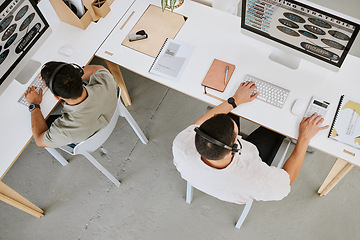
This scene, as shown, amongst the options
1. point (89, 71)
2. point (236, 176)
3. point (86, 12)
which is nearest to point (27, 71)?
point (89, 71)

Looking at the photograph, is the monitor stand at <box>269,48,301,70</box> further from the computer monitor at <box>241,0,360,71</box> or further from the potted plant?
the potted plant

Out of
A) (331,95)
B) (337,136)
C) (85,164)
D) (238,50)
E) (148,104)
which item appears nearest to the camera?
(337,136)

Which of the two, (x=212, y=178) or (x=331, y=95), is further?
(x=331, y=95)

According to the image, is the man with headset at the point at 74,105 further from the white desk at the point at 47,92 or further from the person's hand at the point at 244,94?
the person's hand at the point at 244,94

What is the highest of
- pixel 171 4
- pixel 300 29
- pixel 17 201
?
pixel 300 29

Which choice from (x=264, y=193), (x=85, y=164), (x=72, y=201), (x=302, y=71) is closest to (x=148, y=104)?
(x=85, y=164)

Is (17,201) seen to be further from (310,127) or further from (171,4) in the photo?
(310,127)

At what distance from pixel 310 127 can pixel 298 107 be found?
5.7 inches

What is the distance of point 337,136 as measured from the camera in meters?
1.77

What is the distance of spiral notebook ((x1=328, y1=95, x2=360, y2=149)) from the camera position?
1.75 meters

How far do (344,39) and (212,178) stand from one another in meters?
1.00

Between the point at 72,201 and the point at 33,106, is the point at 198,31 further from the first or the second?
the point at 72,201

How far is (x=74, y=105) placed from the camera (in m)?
1.67

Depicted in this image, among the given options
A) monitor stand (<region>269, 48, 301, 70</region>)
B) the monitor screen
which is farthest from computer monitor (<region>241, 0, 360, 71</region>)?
the monitor screen
